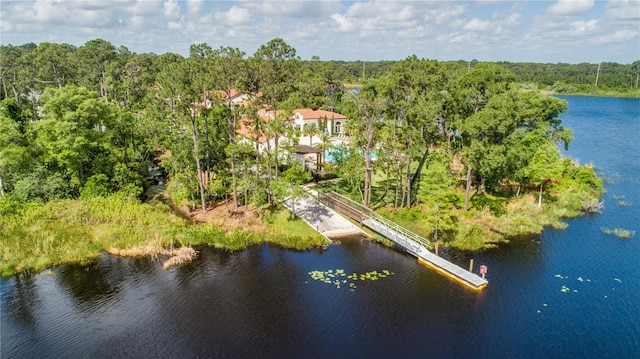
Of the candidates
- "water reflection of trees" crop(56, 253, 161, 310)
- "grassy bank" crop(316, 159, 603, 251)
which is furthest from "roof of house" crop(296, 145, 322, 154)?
"water reflection of trees" crop(56, 253, 161, 310)

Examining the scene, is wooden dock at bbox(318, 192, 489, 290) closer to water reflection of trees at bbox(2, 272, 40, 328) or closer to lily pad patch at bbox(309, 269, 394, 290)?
lily pad patch at bbox(309, 269, 394, 290)

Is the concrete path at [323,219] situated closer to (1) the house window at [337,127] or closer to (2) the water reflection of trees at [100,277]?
(2) the water reflection of trees at [100,277]

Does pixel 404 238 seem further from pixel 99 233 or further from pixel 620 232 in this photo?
pixel 99 233

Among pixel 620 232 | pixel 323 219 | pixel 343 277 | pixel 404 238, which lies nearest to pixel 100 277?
pixel 343 277

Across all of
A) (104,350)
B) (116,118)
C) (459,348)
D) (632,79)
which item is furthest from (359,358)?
(632,79)

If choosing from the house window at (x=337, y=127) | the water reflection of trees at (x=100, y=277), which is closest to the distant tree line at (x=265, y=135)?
the water reflection of trees at (x=100, y=277)

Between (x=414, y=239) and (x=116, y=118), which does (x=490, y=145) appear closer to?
(x=414, y=239)
